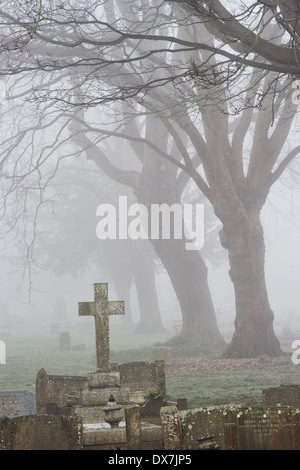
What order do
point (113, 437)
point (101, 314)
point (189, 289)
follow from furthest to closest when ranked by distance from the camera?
point (189, 289), point (101, 314), point (113, 437)

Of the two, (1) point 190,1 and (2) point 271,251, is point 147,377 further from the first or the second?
(2) point 271,251

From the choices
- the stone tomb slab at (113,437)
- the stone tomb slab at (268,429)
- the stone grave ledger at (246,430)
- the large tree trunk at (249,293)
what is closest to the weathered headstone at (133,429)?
the stone grave ledger at (246,430)

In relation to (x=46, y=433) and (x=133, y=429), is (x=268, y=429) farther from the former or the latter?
(x=46, y=433)

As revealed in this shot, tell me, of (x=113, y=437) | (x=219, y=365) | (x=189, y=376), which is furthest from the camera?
(x=219, y=365)

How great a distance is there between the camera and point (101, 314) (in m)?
11.1

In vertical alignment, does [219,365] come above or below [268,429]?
above

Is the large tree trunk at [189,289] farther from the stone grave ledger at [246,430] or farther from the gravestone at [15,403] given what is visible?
the stone grave ledger at [246,430]

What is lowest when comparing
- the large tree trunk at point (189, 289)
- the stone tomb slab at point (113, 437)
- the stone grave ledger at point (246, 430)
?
the stone tomb slab at point (113, 437)

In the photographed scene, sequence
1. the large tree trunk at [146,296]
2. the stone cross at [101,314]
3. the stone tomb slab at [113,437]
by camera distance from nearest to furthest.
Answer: the stone tomb slab at [113,437] < the stone cross at [101,314] < the large tree trunk at [146,296]

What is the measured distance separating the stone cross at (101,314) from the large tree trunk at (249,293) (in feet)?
27.3

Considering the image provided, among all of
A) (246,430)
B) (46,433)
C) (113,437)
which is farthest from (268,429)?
(113,437)

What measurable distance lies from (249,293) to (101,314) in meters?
8.98

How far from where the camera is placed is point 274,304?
79.4 metres

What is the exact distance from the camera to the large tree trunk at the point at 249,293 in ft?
61.9
